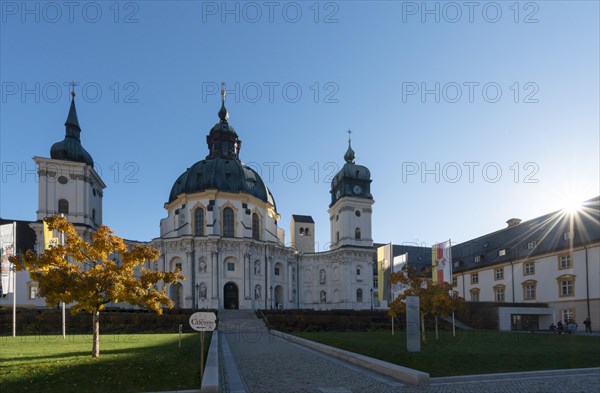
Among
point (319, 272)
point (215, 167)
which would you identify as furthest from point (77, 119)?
point (319, 272)

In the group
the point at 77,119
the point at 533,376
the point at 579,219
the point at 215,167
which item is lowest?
the point at 533,376

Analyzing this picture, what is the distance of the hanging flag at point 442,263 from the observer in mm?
34375

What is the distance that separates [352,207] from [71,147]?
1786 inches

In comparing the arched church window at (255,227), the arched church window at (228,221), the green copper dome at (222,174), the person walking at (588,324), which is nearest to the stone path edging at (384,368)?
the person walking at (588,324)

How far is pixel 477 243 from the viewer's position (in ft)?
233

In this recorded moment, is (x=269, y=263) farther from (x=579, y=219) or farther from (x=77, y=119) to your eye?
(x=579, y=219)

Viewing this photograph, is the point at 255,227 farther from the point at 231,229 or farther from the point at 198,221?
the point at 198,221

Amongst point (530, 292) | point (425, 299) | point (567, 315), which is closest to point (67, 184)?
point (425, 299)

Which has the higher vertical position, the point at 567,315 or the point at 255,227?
the point at 255,227

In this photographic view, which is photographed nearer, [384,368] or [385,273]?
[384,368]

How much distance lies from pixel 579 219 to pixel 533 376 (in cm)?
4031

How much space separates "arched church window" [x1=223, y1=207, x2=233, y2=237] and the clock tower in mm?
20842

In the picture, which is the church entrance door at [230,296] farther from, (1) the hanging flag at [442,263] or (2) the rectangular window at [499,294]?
(1) the hanging flag at [442,263]

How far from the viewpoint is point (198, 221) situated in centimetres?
7531
